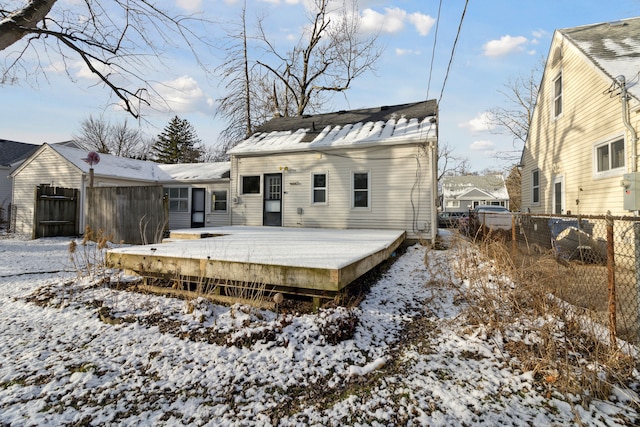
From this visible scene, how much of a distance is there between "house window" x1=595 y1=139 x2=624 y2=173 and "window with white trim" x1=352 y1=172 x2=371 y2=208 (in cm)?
587

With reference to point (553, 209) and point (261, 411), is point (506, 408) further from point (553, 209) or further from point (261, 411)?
point (553, 209)

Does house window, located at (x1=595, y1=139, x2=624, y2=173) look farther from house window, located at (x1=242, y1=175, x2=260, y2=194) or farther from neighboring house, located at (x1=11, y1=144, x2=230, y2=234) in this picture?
neighboring house, located at (x1=11, y1=144, x2=230, y2=234)

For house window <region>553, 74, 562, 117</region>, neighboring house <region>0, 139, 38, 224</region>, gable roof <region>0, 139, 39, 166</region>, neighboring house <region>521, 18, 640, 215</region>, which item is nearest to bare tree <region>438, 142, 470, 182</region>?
neighboring house <region>521, 18, 640, 215</region>

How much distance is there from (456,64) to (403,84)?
2.77 m

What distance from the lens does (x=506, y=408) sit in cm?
205

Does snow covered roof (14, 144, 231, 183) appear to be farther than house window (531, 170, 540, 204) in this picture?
Yes

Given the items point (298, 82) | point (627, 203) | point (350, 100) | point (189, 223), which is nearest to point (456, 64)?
point (627, 203)

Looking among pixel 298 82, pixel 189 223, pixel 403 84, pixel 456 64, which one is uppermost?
pixel 298 82

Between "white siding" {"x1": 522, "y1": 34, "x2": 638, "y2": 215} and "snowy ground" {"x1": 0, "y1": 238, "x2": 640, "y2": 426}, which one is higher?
"white siding" {"x1": 522, "y1": 34, "x2": 638, "y2": 215}

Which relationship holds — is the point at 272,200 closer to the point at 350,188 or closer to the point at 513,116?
the point at 350,188

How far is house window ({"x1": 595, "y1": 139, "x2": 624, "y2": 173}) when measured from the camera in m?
6.90

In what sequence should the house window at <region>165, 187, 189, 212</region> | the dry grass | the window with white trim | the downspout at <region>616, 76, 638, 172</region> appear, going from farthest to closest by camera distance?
1. the house window at <region>165, 187, 189, 212</region>
2. the window with white trim
3. the downspout at <region>616, 76, 638, 172</region>
4. the dry grass

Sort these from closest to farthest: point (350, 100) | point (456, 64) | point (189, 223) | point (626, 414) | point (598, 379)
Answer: point (626, 414), point (598, 379), point (456, 64), point (189, 223), point (350, 100)

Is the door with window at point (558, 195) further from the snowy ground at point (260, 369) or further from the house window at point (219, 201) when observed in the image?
the house window at point (219, 201)
